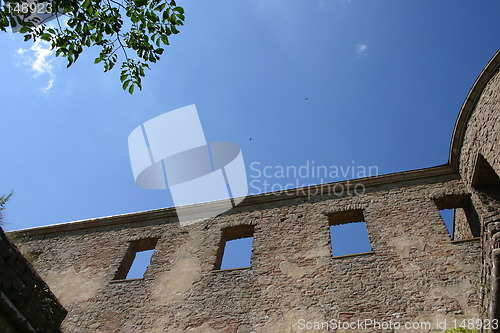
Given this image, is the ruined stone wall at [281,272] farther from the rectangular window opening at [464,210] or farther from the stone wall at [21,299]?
the stone wall at [21,299]

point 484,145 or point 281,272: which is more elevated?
point 484,145

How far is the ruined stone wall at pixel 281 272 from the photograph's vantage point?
7.20 m

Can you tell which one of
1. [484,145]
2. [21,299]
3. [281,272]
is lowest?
[21,299]

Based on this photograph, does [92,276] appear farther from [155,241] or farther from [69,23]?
[69,23]

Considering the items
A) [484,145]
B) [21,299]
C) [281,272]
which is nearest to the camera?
[21,299]

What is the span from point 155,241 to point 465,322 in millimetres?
7788

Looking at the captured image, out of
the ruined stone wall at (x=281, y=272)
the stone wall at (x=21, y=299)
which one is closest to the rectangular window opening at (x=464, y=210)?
the ruined stone wall at (x=281, y=272)

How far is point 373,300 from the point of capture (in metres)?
7.16

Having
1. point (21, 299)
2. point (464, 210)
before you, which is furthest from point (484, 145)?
point (21, 299)

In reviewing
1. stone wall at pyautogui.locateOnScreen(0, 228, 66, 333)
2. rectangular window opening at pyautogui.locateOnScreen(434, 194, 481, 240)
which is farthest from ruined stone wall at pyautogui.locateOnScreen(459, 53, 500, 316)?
stone wall at pyautogui.locateOnScreen(0, 228, 66, 333)

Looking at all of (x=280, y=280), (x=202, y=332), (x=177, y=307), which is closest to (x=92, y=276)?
(x=177, y=307)

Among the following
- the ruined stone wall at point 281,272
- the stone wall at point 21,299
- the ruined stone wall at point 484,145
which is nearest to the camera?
the stone wall at point 21,299

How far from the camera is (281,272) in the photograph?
27.0 feet

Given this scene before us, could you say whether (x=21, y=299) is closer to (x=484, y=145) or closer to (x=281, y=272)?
(x=281, y=272)
